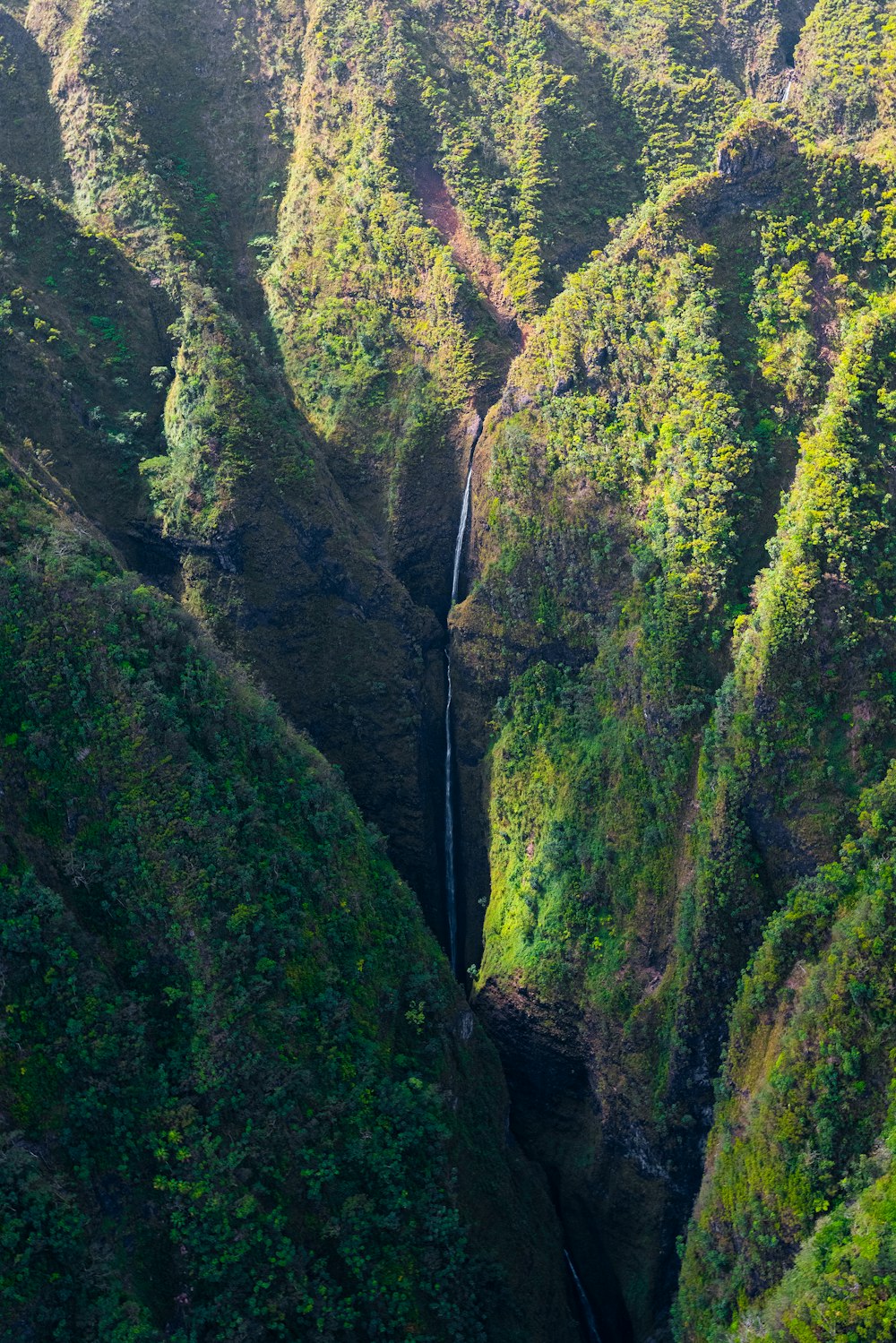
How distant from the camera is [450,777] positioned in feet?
128

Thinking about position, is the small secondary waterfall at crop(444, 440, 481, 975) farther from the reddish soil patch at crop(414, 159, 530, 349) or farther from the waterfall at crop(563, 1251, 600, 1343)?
the waterfall at crop(563, 1251, 600, 1343)

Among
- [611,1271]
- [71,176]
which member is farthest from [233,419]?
[611,1271]

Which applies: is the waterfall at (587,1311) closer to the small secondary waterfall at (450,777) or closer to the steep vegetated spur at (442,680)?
the steep vegetated spur at (442,680)

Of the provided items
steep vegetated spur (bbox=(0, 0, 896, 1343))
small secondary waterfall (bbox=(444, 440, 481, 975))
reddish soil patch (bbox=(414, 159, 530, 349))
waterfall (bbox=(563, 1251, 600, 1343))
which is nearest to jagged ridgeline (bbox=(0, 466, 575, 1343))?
steep vegetated spur (bbox=(0, 0, 896, 1343))

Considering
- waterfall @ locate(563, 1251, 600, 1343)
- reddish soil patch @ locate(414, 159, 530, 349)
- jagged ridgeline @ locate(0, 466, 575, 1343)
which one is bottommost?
waterfall @ locate(563, 1251, 600, 1343)

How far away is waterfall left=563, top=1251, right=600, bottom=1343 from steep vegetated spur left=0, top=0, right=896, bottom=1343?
262mm

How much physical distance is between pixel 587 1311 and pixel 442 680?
19.7 meters

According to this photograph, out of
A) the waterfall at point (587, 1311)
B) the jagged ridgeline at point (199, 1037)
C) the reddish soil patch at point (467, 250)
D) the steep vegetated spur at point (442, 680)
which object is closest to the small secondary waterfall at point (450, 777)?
the steep vegetated spur at point (442, 680)

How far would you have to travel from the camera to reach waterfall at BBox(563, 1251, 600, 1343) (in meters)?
31.6

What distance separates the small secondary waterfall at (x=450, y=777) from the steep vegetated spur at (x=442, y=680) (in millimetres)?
371

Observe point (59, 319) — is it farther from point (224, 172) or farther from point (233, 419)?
point (224, 172)

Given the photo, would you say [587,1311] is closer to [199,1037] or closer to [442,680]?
[199,1037]

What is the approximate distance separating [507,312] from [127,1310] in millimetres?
33415

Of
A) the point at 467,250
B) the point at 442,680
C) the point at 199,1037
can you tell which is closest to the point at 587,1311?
the point at 199,1037
